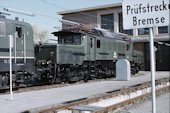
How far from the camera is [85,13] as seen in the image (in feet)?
139

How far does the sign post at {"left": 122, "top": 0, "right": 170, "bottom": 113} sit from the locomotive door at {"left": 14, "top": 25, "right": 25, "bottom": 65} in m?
8.42

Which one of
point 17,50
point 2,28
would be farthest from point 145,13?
point 17,50

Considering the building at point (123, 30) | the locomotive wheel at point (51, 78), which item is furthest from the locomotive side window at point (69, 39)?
the building at point (123, 30)

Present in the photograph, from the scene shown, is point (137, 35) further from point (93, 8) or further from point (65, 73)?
point (65, 73)

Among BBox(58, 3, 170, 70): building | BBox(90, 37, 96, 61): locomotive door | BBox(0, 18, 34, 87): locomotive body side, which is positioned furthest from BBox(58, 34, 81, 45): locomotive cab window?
BBox(58, 3, 170, 70): building

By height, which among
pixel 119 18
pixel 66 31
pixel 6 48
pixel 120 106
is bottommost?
pixel 120 106

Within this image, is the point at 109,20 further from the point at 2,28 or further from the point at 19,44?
the point at 2,28

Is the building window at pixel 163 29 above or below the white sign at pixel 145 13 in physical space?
above

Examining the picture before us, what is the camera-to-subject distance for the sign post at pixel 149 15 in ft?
12.9

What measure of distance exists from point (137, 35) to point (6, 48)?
29.8 meters

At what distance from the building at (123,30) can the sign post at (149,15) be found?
32.4 metres

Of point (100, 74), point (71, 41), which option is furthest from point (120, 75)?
point (71, 41)

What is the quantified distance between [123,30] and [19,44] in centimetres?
2966

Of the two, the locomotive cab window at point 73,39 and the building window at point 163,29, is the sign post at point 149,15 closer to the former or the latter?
the locomotive cab window at point 73,39
